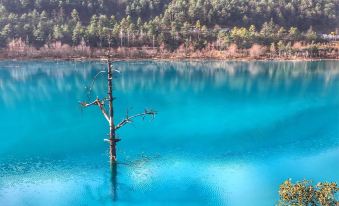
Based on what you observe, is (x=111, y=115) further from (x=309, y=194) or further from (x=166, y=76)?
(x=166, y=76)

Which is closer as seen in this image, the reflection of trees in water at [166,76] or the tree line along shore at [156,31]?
the reflection of trees in water at [166,76]

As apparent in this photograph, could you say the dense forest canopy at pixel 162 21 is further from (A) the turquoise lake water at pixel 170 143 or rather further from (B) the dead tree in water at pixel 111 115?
(B) the dead tree in water at pixel 111 115

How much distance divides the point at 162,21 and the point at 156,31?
4.89 m

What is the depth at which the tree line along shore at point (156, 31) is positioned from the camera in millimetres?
59375

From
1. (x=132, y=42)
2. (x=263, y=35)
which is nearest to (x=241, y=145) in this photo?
(x=132, y=42)

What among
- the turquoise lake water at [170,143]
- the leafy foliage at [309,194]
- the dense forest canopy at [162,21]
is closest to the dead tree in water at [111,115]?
the turquoise lake water at [170,143]

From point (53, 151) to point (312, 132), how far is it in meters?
13.5

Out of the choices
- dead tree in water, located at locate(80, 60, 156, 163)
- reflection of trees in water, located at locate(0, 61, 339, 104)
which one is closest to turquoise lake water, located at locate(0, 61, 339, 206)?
reflection of trees in water, located at locate(0, 61, 339, 104)

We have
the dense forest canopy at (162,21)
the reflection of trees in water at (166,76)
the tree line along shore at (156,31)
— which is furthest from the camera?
the dense forest canopy at (162,21)

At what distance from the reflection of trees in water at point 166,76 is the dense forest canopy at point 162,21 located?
324 inches

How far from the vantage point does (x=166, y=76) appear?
4381cm

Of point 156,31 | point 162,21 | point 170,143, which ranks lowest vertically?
point 170,143

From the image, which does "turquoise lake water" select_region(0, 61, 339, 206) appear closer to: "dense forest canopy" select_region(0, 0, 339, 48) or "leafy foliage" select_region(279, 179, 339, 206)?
"leafy foliage" select_region(279, 179, 339, 206)

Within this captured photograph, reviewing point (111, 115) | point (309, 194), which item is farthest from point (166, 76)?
point (309, 194)
